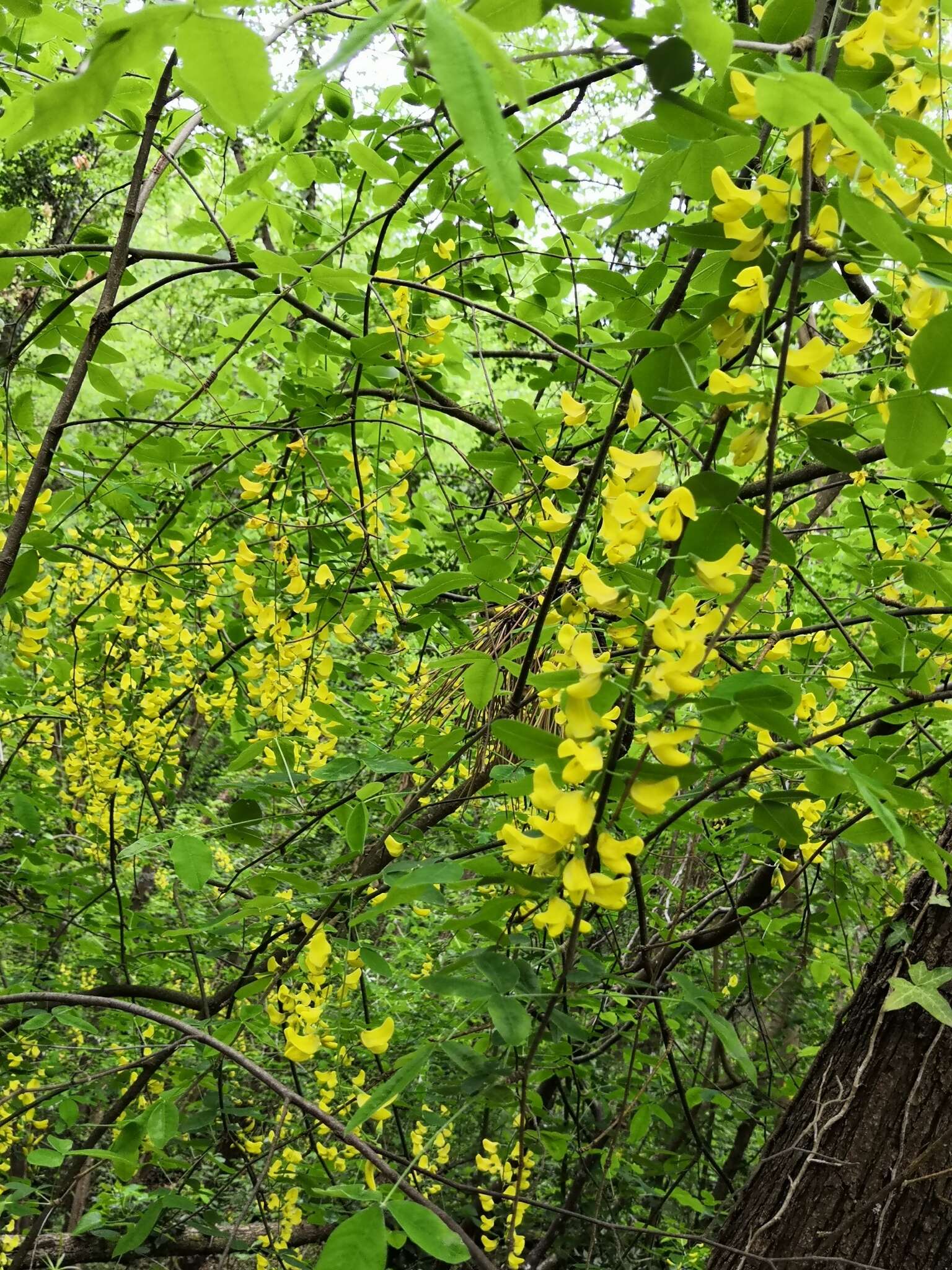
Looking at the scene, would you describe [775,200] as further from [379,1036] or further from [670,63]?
[379,1036]

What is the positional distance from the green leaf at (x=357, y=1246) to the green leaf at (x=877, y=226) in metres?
0.81

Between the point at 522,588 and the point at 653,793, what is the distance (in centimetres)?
119

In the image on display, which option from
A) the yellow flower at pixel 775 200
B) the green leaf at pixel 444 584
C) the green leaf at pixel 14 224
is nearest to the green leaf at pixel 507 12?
the yellow flower at pixel 775 200

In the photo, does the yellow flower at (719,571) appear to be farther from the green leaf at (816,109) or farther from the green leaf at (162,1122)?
the green leaf at (162,1122)

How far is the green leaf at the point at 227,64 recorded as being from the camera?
0.58 meters

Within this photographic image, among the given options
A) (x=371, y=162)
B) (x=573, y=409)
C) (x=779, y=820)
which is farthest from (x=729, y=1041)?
(x=371, y=162)

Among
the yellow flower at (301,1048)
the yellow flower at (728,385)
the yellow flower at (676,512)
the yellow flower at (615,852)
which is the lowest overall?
the yellow flower at (301,1048)

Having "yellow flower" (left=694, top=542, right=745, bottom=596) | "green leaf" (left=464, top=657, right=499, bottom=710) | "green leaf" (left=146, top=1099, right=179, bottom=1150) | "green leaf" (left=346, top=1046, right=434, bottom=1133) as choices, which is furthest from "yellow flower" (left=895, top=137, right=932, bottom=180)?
"green leaf" (left=146, top=1099, right=179, bottom=1150)

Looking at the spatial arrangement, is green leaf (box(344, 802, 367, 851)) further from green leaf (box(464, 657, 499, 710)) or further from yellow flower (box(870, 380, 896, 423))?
yellow flower (box(870, 380, 896, 423))

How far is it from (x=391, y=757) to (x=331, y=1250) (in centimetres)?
76

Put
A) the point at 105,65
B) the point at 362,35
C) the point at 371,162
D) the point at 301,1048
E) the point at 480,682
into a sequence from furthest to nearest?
1. the point at 371,162
2. the point at 480,682
3. the point at 301,1048
4. the point at 105,65
5. the point at 362,35

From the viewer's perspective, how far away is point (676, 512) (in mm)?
799

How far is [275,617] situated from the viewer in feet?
6.17

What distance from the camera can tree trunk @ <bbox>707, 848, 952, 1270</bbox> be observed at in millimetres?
1470
